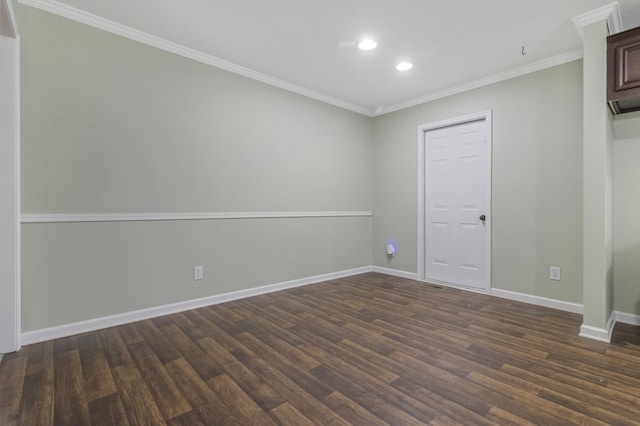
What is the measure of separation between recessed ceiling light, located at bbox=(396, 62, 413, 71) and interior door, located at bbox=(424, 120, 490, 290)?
43.5 inches

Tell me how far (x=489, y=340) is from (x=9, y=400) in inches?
122

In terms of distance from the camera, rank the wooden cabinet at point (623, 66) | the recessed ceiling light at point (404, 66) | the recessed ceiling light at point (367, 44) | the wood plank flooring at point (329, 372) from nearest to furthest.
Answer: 1. the wood plank flooring at point (329, 372)
2. the wooden cabinet at point (623, 66)
3. the recessed ceiling light at point (367, 44)
4. the recessed ceiling light at point (404, 66)

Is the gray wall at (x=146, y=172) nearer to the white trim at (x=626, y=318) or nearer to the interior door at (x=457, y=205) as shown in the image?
the interior door at (x=457, y=205)

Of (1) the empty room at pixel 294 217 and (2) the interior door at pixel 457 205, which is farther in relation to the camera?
(2) the interior door at pixel 457 205

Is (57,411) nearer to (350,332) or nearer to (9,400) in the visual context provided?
(9,400)

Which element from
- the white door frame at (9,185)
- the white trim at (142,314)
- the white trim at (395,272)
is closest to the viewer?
the white door frame at (9,185)

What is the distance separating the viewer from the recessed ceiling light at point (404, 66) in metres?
3.26

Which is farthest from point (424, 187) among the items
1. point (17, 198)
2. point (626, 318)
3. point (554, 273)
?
point (17, 198)

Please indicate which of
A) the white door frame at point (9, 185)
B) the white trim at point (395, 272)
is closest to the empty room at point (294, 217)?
the white door frame at point (9, 185)

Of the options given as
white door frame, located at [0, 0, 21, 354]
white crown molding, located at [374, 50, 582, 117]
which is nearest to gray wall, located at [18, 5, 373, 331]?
white door frame, located at [0, 0, 21, 354]

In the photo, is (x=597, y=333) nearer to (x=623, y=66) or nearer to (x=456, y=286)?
(x=456, y=286)

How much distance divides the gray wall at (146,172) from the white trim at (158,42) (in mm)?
52

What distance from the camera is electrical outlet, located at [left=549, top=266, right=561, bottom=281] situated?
10.1ft

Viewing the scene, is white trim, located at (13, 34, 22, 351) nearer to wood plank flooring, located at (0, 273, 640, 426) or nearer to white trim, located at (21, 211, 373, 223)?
white trim, located at (21, 211, 373, 223)
